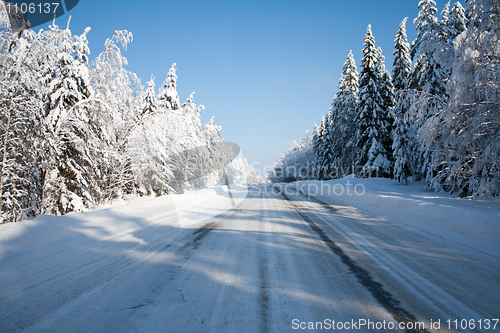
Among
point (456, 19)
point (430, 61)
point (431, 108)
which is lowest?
point (431, 108)

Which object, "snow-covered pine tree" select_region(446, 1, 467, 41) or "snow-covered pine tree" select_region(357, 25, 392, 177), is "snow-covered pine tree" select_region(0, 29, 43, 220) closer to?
"snow-covered pine tree" select_region(357, 25, 392, 177)

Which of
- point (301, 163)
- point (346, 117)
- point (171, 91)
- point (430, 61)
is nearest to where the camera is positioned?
point (430, 61)

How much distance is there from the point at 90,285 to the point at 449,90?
13.2 metres

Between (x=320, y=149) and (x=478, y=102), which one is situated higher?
(x=320, y=149)

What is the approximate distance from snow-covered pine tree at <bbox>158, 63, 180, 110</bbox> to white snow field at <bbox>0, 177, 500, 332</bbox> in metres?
17.8

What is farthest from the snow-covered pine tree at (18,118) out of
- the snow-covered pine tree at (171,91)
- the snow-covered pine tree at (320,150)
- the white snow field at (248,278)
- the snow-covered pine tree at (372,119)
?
the snow-covered pine tree at (320,150)

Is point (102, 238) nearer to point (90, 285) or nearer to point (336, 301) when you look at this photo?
point (90, 285)

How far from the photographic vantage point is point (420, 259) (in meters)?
3.95

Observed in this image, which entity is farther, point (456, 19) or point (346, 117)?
point (346, 117)

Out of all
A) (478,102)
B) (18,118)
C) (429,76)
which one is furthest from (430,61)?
(18,118)

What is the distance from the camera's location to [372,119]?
23656 millimetres

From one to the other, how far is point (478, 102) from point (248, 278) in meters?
10.7

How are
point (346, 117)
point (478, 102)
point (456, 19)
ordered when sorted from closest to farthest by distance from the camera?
point (478, 102)
point (456, 19)
point (346, 117)

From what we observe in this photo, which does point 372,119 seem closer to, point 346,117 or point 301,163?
point 346,117
